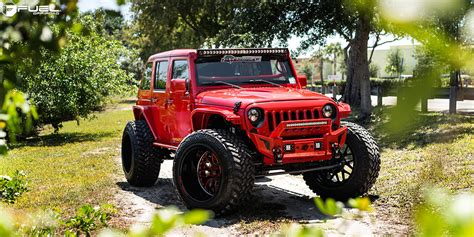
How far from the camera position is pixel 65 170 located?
35.4 ft

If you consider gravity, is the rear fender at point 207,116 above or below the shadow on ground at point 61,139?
above

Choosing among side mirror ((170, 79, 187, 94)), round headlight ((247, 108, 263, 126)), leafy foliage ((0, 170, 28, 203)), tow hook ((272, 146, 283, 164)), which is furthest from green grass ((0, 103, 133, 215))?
tow hook ((272, 146, 283, 164))

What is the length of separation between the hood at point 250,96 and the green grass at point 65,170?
6.29ft

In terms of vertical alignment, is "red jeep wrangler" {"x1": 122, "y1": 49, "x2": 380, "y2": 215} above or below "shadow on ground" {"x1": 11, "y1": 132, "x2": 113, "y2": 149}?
above

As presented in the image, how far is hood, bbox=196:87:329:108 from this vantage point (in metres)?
6.93

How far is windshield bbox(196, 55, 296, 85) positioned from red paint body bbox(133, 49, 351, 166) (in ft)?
0.36

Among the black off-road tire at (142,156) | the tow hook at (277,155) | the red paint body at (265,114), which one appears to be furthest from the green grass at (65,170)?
the tow hook at (277,155)

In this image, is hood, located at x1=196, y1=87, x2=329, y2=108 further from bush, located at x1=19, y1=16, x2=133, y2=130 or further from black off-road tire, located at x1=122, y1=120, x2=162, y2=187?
bush, located at x1=19, y1=16, x2=133, y2=130

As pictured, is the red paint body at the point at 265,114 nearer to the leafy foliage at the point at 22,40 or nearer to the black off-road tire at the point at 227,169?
the black off-road tire at the point at 227,169

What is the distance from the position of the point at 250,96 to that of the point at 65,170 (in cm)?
504

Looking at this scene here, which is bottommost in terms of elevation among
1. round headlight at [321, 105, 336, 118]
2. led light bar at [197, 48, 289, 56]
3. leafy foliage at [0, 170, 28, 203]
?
leafy foliage at [0, 170, 28, 203]

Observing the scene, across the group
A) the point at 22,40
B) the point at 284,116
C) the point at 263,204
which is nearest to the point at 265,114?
the point at 284,116

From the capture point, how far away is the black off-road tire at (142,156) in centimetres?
852

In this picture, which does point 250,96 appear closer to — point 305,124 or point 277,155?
point 305,124
